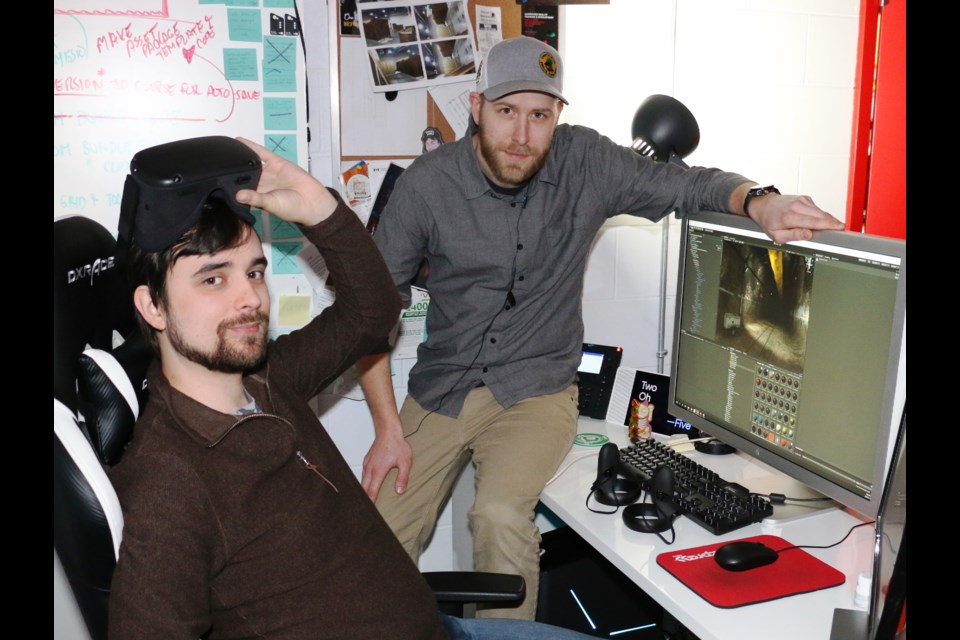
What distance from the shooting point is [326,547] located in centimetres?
138

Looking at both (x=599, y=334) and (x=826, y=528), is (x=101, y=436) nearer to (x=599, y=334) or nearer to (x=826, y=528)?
(x=826, y=528)

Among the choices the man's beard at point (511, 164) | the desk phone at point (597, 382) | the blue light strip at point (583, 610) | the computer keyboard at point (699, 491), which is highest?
the man's beard at point (511, 164)

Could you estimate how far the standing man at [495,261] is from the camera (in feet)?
6.96

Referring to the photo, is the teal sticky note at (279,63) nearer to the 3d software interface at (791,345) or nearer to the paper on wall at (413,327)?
the paper on wall at (413,327)

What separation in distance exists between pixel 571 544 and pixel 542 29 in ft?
4.71

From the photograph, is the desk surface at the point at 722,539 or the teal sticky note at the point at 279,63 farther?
the teal sticky note at the point at 279,63

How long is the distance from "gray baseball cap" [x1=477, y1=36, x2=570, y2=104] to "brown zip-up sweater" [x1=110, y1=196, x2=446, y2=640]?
28.7 inches

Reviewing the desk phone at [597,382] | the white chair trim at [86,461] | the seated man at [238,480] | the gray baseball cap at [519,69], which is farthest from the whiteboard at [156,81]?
the white chair trim at [86,461]

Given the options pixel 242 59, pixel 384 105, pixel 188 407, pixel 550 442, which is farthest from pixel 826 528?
pixel 242 59

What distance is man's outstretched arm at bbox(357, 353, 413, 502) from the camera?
210 cm

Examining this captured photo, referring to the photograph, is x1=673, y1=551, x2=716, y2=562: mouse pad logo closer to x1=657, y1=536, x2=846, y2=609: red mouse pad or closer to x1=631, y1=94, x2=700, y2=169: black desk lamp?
x1=657, y1=536, x2=846, y2=609: red mouse pad

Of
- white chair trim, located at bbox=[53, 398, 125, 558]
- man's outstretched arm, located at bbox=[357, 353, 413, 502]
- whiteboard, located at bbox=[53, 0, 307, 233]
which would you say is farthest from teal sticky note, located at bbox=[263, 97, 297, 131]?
white chair trim, located at bbox=[53, 398, 125, 558]

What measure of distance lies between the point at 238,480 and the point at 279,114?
1360 mm

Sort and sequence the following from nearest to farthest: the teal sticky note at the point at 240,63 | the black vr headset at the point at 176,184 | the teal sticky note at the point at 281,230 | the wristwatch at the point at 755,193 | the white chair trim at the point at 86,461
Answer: the white chair trim at the point at 86,461 < the black vr headset at the point at 176,184 < the wristwatch at the point at 755,193 < the teal sticky note at the point at 240,63 < the teal sticky note at the point at 281,230
